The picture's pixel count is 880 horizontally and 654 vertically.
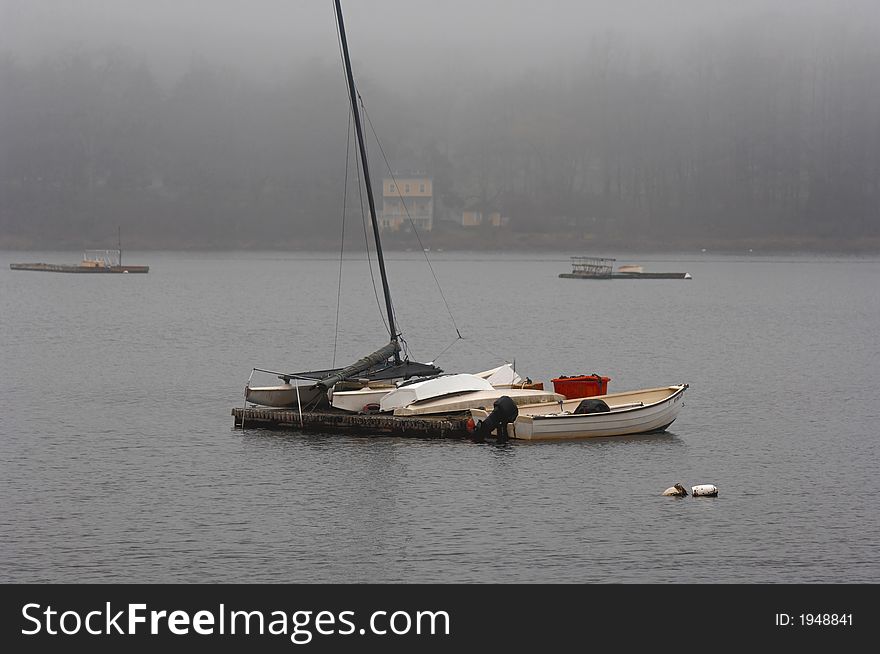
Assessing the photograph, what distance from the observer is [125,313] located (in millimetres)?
135125

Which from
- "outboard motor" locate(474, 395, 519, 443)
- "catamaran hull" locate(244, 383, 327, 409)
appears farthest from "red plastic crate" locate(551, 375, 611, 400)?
"catamaran hull" locate(244, 383, 327, 409)

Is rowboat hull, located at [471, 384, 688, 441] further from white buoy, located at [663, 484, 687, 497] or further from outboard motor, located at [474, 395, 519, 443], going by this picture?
white buoy, located at [663, 484, 687, 497]

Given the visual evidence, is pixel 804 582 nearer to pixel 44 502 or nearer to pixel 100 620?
pixel 100 620

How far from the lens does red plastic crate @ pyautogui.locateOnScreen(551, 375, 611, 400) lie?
2089 inches

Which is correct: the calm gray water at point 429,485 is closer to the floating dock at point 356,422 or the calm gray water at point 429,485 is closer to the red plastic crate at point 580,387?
the floating dock at point 356,422

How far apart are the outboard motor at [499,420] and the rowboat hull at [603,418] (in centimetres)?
56

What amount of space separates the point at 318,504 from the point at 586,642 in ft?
46.2

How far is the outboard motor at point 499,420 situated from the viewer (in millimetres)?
47812

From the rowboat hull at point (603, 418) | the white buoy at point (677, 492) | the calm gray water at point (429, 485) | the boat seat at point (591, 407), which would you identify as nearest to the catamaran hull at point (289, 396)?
the calm gray water at point (429, 485)

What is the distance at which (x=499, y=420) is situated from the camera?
157 feet

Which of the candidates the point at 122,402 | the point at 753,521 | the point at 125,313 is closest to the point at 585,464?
the point at 753,521

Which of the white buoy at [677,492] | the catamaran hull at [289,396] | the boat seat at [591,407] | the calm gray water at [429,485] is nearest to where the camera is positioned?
the calm gray water at [429,485]

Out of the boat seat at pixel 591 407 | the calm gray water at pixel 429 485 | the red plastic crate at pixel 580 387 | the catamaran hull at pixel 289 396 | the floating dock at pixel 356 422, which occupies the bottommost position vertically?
the calm gray water at pixel 429 485

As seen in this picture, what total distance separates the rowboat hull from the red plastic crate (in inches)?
30.1
